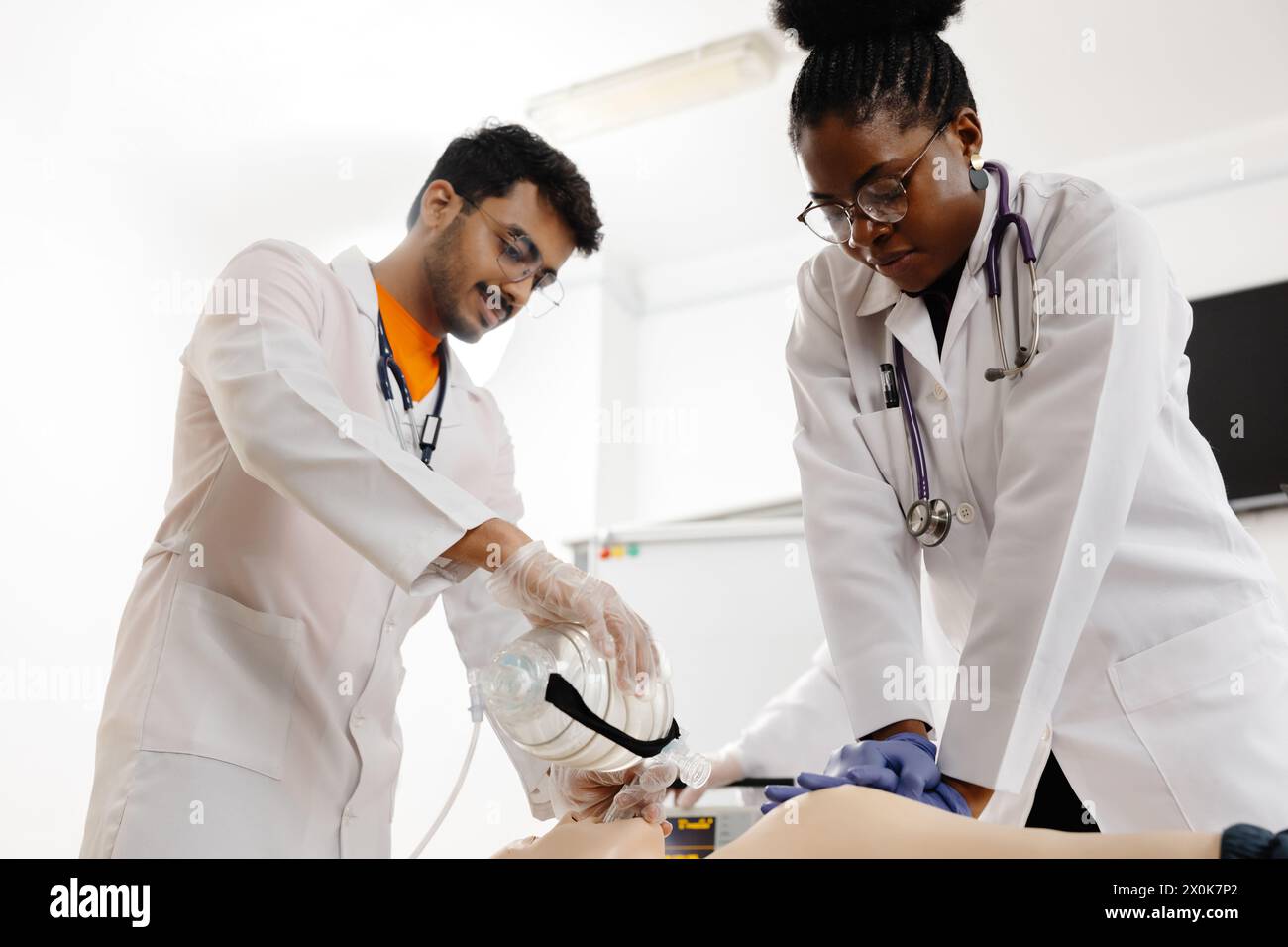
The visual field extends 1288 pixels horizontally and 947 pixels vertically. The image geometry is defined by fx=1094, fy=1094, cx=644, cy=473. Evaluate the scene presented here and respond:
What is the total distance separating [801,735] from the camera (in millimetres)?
2176

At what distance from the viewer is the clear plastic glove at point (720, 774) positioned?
215 cm

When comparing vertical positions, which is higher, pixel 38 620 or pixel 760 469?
pixel 760 469

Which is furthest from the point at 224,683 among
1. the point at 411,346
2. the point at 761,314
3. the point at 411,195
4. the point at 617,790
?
the point at 761,314

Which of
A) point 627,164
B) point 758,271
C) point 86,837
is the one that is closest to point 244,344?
point 86,837

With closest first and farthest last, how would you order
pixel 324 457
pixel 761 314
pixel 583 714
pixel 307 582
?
pixel 583 714, pixel 324 457, pixel 307 582, pixel 761 314

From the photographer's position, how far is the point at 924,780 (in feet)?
3.69

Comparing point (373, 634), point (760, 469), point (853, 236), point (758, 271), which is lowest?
point (373, 634)

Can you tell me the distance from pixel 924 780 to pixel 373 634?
0.72 m

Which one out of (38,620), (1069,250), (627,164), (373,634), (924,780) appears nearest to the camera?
(924,780)

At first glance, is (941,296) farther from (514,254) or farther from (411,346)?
(411,346)

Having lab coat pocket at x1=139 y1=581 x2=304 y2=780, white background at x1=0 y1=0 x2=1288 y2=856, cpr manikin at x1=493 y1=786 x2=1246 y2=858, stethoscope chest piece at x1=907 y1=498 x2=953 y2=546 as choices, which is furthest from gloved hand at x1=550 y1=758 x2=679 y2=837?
white background at x1=0 y1=0 x2=1288 y2=856

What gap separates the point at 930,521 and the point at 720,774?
3.31ft
